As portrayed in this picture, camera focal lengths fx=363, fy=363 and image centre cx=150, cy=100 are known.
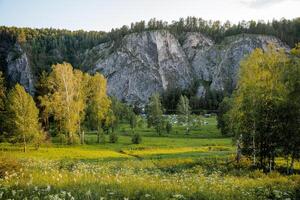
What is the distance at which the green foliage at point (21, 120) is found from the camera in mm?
58094

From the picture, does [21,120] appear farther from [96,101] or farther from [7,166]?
[7,166]

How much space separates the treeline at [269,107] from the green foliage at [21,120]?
3413cm

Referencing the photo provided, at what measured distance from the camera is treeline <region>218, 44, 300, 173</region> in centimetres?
3325

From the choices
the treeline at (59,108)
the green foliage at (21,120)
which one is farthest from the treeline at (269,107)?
the treeline at (59,108)

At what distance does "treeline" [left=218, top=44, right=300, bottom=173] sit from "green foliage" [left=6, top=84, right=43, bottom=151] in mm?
34130

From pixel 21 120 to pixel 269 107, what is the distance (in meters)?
40.0

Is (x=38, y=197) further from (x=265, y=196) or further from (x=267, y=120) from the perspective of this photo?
(x=267, y=120)

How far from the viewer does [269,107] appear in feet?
114

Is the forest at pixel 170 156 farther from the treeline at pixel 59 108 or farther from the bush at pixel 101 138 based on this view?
the bush at pixel 101 138

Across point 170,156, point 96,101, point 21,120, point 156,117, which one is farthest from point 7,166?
point 156,117

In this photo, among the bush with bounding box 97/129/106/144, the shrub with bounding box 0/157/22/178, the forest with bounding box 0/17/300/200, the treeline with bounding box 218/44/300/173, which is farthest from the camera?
the bush with bounding box 97/129/106/144

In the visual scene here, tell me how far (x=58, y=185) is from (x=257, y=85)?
92.8 feet

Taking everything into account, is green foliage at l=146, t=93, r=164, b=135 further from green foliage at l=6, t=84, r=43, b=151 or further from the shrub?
the shrub

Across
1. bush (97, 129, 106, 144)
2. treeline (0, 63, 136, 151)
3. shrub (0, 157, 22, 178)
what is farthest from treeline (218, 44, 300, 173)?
bush (97, 129, 106, 144)
